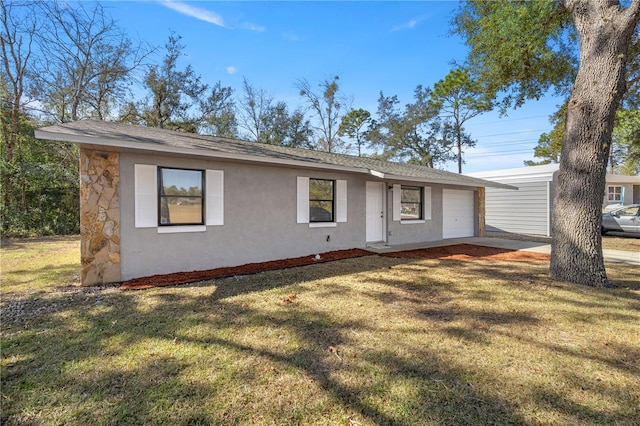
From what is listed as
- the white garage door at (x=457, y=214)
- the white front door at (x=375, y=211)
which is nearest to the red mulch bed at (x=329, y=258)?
the white front door at (x=375, y=211)

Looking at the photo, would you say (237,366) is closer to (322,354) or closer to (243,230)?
(322,354)

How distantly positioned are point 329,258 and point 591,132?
→ 5.82 meters

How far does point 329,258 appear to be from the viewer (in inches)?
303

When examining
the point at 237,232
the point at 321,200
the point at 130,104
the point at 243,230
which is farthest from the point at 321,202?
the point at 130,104

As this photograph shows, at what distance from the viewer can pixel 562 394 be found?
7.50ft

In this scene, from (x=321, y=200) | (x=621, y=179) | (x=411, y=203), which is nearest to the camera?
(x=321, y=200)

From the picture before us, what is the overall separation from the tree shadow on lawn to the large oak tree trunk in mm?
2380

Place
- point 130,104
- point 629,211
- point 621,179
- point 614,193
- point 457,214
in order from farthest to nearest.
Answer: point 614,193 < point 130,104 < point 621,179 < point 457,214 < point 629,211

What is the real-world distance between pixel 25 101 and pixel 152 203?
14.1 metres

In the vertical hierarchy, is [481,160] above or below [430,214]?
above

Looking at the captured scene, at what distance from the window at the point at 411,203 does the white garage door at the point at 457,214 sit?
62.1 inches

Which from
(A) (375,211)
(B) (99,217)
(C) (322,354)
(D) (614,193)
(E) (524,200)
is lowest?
(C) (322,354)

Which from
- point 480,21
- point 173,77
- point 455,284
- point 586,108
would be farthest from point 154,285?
point 173,77

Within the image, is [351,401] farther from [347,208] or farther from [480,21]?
[480,21]
